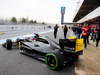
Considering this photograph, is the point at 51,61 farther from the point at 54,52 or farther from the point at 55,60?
the point at 54,52

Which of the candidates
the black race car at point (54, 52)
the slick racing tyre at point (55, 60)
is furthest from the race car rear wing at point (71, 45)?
the slick racing tyre at point (55, 60)

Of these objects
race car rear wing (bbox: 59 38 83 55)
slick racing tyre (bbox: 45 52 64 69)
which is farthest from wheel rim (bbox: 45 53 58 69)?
race car rear wing (bbox: 59 38 83 55)

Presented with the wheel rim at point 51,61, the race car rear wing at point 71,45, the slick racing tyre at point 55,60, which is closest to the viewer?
the slick racing tyre at point 55,60

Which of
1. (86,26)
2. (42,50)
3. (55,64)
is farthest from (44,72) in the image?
(86,26)

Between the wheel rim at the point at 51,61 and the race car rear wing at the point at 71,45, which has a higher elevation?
the race car rear wing at the point at 71,45

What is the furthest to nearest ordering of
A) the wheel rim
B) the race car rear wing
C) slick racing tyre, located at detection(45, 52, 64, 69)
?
the race car rear wing, the wheel rim, slick racing tyre, located at detection(45, 52, 64, 69)

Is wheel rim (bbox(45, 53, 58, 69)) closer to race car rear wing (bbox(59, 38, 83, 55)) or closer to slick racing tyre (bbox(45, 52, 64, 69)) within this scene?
slick racing tyre (bbox(45, 52, 64, 69))

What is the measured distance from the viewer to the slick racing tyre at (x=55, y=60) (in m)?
2.95

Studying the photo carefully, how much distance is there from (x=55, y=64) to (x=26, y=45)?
6.60 ft

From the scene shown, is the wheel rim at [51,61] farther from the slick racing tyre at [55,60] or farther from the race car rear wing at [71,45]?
the race car rear wing at [71,45]

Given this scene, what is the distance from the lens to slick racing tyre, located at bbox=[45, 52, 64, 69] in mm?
2949

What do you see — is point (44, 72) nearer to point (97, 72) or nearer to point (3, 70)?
point (3, 70)

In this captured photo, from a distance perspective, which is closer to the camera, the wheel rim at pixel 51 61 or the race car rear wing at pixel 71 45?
the wheel rim at pixel 51 61

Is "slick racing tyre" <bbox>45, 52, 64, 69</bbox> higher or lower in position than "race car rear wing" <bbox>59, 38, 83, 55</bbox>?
lower
